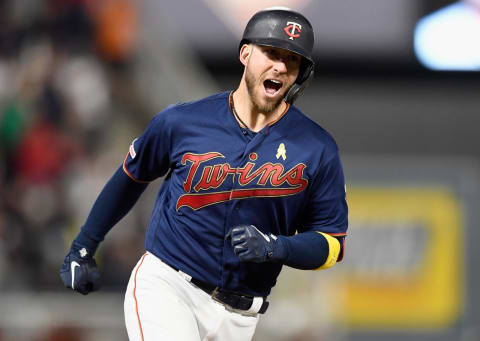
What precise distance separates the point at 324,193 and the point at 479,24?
29.3ft

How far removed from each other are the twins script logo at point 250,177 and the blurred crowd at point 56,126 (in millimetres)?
4401

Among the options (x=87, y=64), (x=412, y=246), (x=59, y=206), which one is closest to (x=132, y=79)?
(x=87, y=64)

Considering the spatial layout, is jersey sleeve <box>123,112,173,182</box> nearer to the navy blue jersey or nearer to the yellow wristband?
the navy blue jersey

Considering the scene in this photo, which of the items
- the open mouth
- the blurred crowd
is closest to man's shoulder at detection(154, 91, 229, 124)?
the open mouth

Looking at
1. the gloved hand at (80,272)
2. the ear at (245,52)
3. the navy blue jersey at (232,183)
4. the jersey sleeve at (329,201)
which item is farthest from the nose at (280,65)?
the gloved hand at (80,272)

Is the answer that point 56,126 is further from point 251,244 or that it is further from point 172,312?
point 251,244

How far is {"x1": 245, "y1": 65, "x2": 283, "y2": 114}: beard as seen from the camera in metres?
4.07

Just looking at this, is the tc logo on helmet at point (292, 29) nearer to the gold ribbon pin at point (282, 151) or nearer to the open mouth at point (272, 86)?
the open mouth at point (272, 86)

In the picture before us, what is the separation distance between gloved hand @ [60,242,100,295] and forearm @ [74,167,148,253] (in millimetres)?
37

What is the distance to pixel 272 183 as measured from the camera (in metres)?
4.06

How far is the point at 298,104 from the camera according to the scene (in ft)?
40.1

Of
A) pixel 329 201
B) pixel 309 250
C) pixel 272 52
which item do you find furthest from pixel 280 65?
pixel 309 250

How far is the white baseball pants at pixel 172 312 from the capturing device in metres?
4.00

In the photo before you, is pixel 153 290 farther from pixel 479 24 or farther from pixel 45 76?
pixel 479 24
